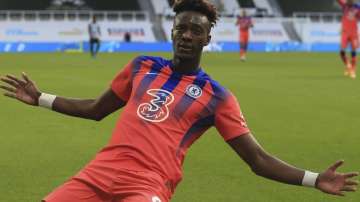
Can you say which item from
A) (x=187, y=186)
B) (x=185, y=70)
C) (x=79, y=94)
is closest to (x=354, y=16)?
(x=79, y=94)

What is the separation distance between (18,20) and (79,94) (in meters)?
35.5

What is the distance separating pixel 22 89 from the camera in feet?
16.9

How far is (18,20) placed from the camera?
164 feet

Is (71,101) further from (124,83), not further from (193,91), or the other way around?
(193,91)

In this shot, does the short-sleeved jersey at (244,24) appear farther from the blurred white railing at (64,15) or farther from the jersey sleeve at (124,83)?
the jersey sleeve at (124,83)

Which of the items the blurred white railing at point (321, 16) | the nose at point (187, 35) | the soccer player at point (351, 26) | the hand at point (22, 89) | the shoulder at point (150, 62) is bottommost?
the blurred white railing at point (321, 16)

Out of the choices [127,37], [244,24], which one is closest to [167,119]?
[244,24]

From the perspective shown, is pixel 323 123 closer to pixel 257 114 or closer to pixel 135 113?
pixel 257 114

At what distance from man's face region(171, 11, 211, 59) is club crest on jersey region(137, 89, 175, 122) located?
27cm

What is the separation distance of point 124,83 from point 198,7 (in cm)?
69

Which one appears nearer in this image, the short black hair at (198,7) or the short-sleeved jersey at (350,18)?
the short black hair at (198,7)

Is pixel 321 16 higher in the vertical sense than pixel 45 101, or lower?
lower

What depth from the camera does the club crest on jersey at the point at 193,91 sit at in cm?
462

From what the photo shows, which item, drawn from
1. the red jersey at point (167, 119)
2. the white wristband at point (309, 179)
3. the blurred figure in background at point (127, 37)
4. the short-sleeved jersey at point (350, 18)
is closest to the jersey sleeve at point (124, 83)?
the red jersey at point (167, 119)
